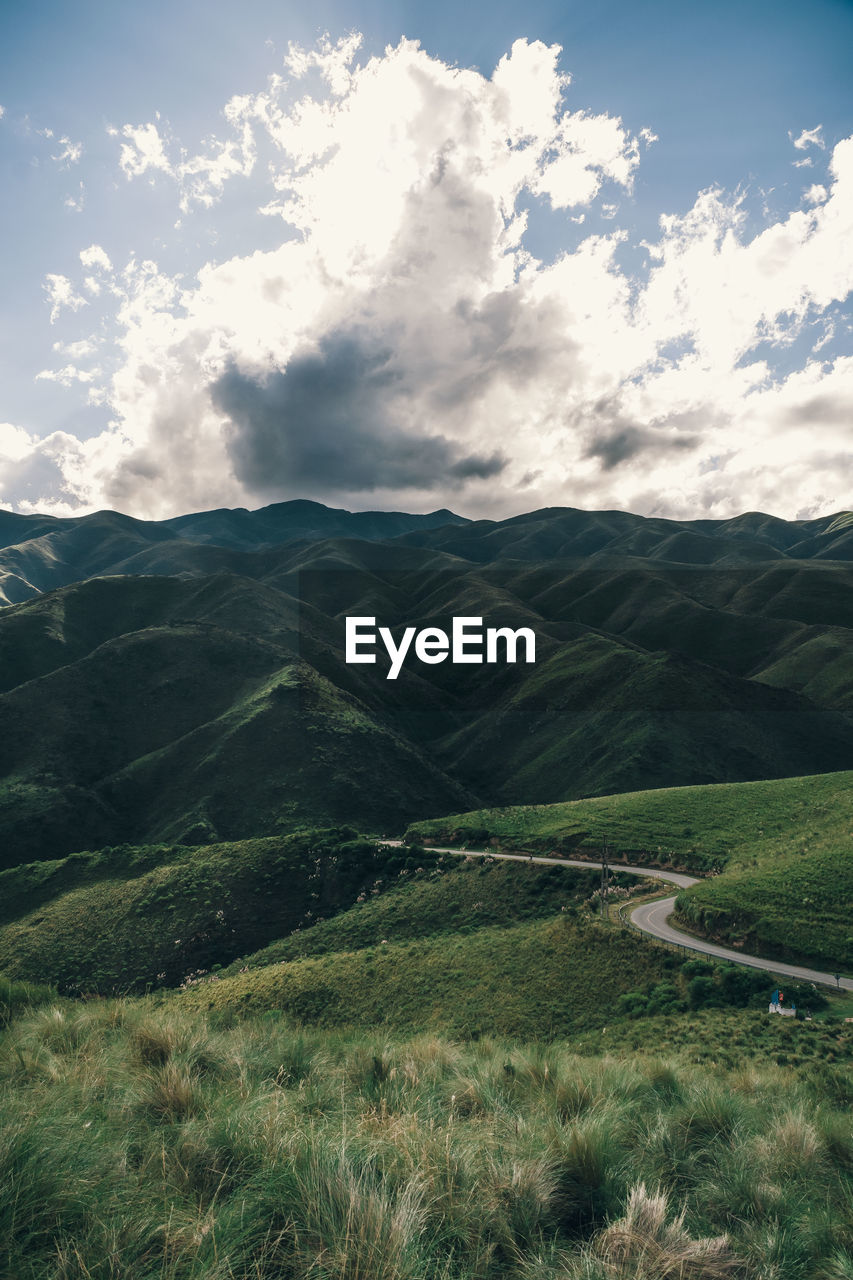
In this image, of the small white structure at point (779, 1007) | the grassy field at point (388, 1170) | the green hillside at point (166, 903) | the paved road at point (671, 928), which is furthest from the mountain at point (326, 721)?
the grassy field at point (388, 1170)

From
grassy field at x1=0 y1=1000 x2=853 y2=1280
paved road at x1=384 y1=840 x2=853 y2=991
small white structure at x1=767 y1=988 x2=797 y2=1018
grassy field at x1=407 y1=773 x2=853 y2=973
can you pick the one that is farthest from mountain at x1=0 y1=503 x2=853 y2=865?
grassy field at x1=0 y1=1000 x2=853 y2=1280

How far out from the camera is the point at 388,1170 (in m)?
4.27

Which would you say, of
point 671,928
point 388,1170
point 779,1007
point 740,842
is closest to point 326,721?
point 740,842

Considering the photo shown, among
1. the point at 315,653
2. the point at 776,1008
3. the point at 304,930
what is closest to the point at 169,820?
the point at 304,930

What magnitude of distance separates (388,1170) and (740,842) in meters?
50.0

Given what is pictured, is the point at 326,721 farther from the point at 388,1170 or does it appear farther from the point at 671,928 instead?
the point at 388,1170

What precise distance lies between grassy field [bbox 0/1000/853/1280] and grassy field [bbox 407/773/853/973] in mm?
26169

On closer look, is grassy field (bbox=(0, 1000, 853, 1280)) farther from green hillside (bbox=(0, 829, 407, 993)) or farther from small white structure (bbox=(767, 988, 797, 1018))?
green hillside (bbox=(0, 829, 407, 993))

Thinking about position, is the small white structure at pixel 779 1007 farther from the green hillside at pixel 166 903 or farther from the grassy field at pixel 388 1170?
the green hillside at pixel 166 903

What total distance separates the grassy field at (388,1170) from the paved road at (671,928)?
23496 mm

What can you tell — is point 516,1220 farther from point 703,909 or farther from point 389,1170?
point 703,909

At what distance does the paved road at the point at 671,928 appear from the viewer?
26.2 meters

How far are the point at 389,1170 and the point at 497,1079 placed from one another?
3358mm

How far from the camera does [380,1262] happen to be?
339 centimetres
